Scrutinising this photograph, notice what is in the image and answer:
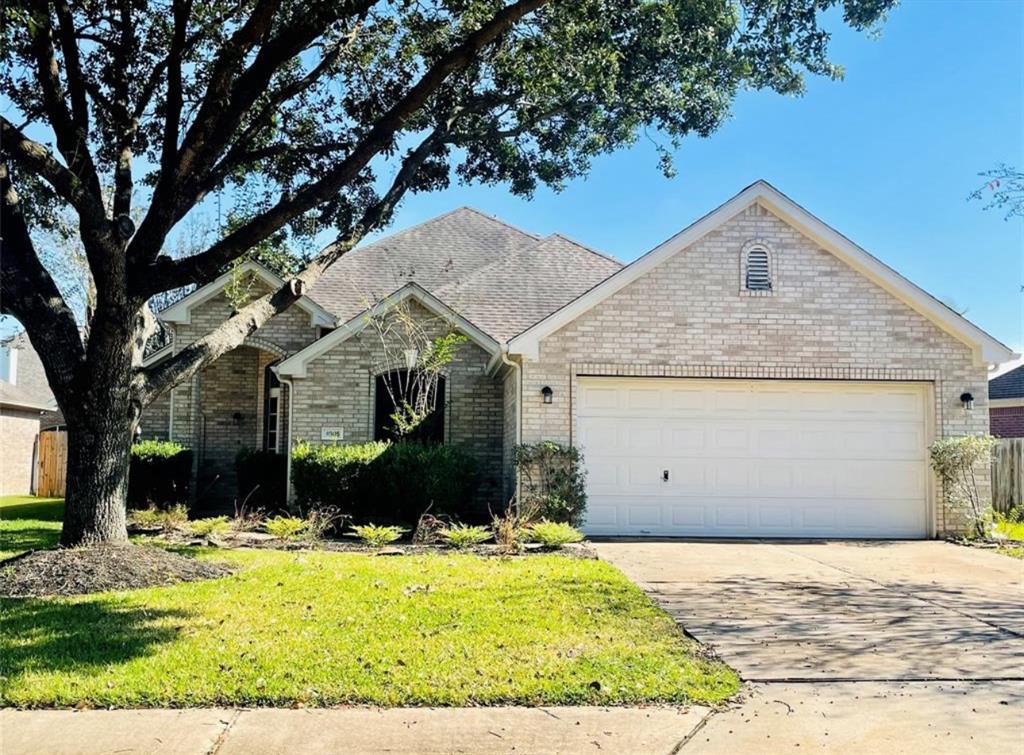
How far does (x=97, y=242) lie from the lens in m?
8.45

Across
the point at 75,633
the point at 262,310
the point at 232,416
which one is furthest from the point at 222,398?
the point at 75,633

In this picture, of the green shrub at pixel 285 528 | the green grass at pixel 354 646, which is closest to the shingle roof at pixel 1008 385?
the green shrub at pixel 285 528

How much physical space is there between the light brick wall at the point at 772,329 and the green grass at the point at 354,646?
546cm

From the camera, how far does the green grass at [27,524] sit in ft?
35.9

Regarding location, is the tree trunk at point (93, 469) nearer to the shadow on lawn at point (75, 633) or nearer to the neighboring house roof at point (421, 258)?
the shadow on lawn at point (75, 633)

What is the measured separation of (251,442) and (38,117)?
8.19 meters

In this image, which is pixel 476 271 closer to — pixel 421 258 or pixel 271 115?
pixel 421 258

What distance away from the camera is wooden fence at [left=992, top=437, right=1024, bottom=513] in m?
16.2

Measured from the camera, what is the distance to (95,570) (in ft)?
25.7

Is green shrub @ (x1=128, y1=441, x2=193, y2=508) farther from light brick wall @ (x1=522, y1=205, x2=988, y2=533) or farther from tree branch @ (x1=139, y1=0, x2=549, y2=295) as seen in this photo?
light brick wall @ (x1=522, y1=205, x2=988, y2=533)

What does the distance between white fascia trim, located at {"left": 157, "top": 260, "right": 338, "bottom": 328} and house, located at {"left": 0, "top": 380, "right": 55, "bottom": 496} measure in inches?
364

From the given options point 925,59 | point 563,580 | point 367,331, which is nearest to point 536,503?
point 563,580

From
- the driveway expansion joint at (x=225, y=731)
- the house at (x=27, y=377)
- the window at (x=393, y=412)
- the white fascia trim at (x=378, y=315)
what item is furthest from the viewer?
the house at (x=27, y=377)

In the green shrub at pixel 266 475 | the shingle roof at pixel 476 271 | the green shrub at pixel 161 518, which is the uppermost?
the shingle roof at pixel 476 271
